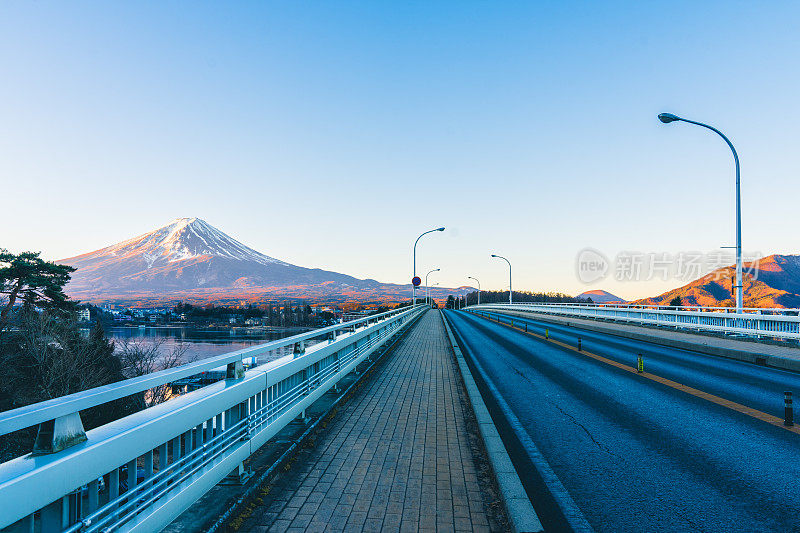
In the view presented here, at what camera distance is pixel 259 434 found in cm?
471

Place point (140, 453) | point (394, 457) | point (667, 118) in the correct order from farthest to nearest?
1. point (667, 118)
2. point (394, 457)
3. point (140, 453)

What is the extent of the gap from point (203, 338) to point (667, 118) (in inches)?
5053

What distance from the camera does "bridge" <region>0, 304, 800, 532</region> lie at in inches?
101

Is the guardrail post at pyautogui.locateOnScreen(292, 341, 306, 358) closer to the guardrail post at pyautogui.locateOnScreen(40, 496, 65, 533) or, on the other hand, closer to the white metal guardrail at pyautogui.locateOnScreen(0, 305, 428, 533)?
the white metal guardrail at pyautogui.locateOnScreen(0, 305, 428, 533)

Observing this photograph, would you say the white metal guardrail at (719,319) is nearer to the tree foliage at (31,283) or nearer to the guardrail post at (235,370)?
the guardrail post at (235,370)

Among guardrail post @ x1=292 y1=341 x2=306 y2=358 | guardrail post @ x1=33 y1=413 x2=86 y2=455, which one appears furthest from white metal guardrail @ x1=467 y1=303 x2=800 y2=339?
guardrail post @ x1=33 y1=413 x2=86 y2=455

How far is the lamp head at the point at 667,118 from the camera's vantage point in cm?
1903

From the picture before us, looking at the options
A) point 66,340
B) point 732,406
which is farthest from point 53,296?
point 732,406

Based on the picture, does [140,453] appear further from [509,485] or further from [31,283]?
[31,283]

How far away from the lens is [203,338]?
4983 inches

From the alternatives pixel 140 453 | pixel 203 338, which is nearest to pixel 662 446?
pixel 140 453

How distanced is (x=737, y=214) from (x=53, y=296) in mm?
50263

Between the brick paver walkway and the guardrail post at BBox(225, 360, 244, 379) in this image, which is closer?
the brick paver walkway

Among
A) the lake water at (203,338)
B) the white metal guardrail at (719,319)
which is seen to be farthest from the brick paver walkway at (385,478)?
the lake water at (203,338)
